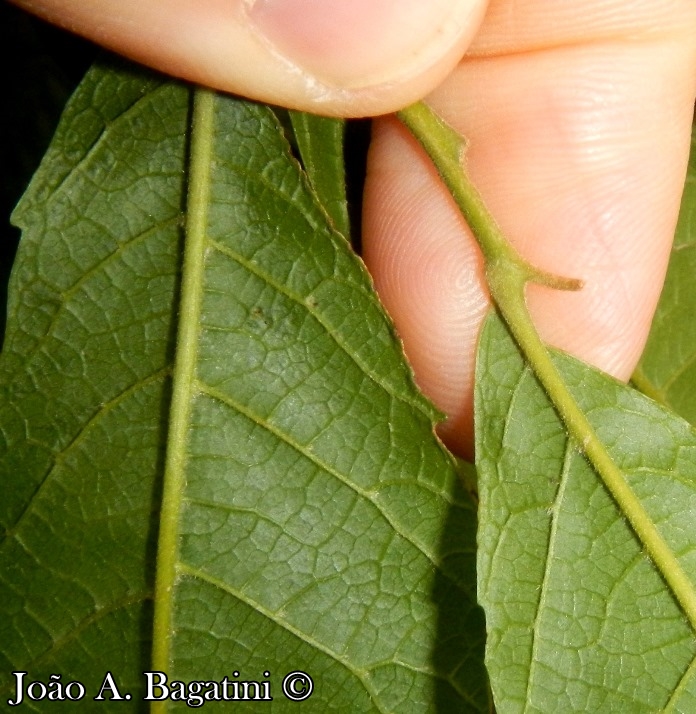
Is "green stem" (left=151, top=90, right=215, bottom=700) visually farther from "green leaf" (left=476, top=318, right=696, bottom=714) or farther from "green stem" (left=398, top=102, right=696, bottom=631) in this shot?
"green leaf" (left=476, top=318, right=696, bottom=714)

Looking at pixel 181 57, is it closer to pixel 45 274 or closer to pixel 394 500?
pixel 45 274

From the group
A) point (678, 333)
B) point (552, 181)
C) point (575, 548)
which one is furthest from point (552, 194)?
point (575, 548)

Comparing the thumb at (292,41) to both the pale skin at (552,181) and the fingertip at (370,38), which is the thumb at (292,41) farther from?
the pale skin at (552,181)

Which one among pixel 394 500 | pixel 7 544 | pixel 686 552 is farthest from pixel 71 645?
pixel 686 552

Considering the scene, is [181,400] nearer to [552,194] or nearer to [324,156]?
[324,156]

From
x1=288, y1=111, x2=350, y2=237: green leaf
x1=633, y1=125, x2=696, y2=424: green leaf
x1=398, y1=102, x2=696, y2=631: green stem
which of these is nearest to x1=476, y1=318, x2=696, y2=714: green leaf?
x1=398, y1=102, x2=696, y2=631: green stem

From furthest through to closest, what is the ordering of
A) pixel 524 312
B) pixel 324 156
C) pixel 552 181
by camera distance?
pixel 552 181 < pixel 324 156 < pixel 524 312

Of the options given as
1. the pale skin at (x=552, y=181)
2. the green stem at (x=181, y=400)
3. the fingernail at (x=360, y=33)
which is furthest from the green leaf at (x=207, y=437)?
the pale skin at (x=552, y=181)
